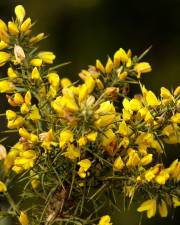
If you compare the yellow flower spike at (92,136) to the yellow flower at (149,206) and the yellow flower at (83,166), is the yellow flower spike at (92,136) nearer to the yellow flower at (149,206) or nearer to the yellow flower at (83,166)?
the yellow flower at (83,166)

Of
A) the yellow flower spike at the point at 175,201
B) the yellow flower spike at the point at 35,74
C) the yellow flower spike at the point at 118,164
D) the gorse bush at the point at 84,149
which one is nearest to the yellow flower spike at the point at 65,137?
the gorse bush at the point at 84,149

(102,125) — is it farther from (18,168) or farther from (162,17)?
(162,17)

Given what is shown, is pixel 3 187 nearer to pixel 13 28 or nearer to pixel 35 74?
pixel 35 74

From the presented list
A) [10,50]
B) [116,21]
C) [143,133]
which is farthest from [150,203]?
[116,21]

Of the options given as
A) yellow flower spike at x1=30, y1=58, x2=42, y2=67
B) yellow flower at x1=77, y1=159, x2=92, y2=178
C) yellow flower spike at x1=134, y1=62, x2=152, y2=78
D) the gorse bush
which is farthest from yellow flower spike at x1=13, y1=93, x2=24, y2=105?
yellow flower spike at x1=134, y1=62, x2=152, y2=78

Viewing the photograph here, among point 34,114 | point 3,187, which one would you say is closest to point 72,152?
point 34,114
